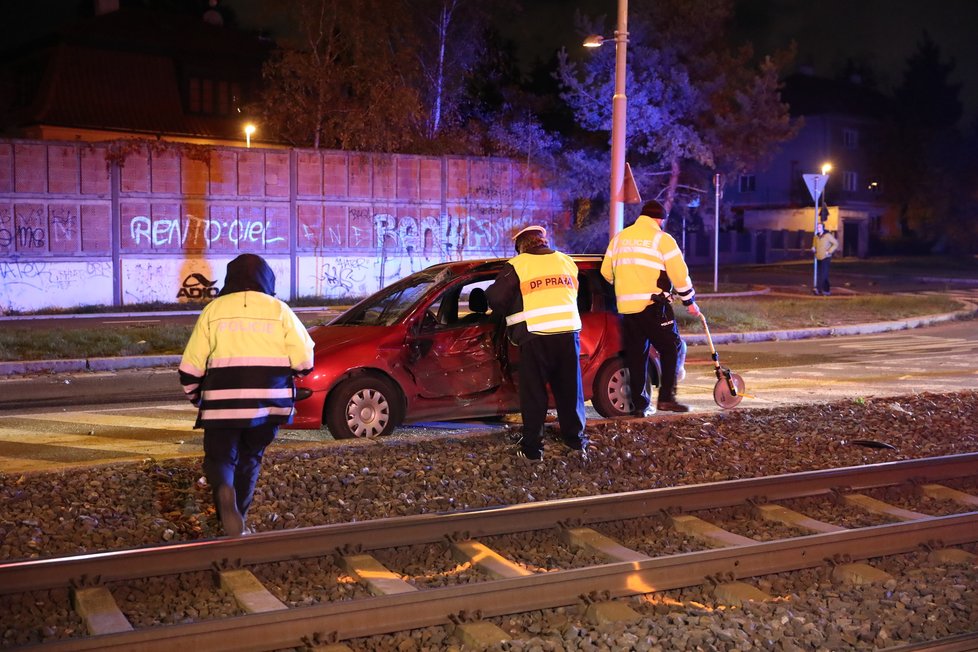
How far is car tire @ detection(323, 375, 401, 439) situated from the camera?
9.46 meters

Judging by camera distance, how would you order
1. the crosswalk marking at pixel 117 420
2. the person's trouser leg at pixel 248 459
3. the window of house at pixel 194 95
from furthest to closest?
the window of house at pixel 194 95 < the crosswalk marking at pixel 117 420 < the person's trouser leg at pixel 248 459

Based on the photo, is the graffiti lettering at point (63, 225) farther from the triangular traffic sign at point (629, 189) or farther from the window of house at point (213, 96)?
the window of house at point (213, 96)

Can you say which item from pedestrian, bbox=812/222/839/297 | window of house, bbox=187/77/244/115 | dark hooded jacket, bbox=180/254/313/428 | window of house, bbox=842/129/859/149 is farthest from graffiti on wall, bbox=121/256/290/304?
window of house, bbox=842/129/859/149

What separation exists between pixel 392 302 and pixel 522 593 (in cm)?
525

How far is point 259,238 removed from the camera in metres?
28.3

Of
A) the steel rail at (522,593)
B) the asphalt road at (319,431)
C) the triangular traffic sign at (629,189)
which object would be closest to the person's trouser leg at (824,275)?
the asphalt road at (319,431)

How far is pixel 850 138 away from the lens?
64500mm

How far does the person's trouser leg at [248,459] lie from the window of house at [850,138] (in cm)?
6286

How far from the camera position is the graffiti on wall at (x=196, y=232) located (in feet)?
87.7

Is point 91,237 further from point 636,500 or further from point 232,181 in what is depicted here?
point 636,500

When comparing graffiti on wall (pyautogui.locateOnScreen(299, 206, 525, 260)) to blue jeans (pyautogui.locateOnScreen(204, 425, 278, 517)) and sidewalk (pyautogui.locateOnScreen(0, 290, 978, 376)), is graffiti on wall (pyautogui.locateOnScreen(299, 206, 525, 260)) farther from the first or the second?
blue jeans (pyautogui.locateOnScreen(204, 425, 278, 517))

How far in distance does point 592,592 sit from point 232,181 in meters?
23.8

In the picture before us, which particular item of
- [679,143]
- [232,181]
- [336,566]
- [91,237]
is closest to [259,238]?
[232,181]

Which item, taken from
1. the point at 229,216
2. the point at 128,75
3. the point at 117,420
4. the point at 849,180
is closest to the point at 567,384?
the point at 117,420
